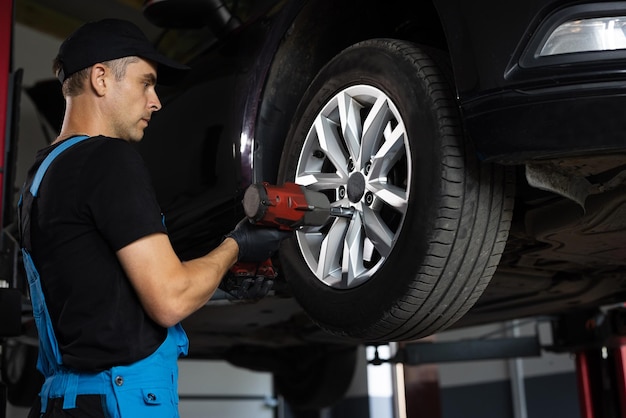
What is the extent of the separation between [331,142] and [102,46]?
0.60 metres

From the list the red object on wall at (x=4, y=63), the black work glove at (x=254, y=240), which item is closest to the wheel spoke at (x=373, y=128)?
the black work glove at (x=254, y=240)

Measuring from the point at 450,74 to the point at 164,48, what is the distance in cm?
165

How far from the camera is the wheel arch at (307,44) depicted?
2.12m

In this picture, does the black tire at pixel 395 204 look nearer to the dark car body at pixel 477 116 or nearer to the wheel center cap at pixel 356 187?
the wheel center cap at pixel 356 187

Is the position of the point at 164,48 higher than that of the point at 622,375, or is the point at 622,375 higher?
the point at 164,48

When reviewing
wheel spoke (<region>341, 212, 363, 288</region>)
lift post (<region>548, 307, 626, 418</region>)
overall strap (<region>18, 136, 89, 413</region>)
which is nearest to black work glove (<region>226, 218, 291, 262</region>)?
wheel spoke (<region>341, 212, 363, 288</region>)

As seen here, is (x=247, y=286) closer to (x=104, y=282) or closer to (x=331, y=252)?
(x=331, y=252)

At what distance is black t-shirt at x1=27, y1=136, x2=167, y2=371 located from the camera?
136 centimetres

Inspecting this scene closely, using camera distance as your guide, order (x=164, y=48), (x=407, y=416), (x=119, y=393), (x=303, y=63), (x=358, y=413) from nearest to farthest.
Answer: (x=119, y=393) < (x=303, y=63) < (x=164, y=48) < (x=407, y=416) < (x=358, y=413)

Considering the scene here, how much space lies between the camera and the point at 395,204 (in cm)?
170

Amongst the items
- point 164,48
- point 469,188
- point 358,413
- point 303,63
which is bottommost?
point 358,413

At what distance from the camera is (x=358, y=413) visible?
593 cm

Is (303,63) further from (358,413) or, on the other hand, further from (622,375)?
(358,413)

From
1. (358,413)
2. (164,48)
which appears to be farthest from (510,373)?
(164,48)
